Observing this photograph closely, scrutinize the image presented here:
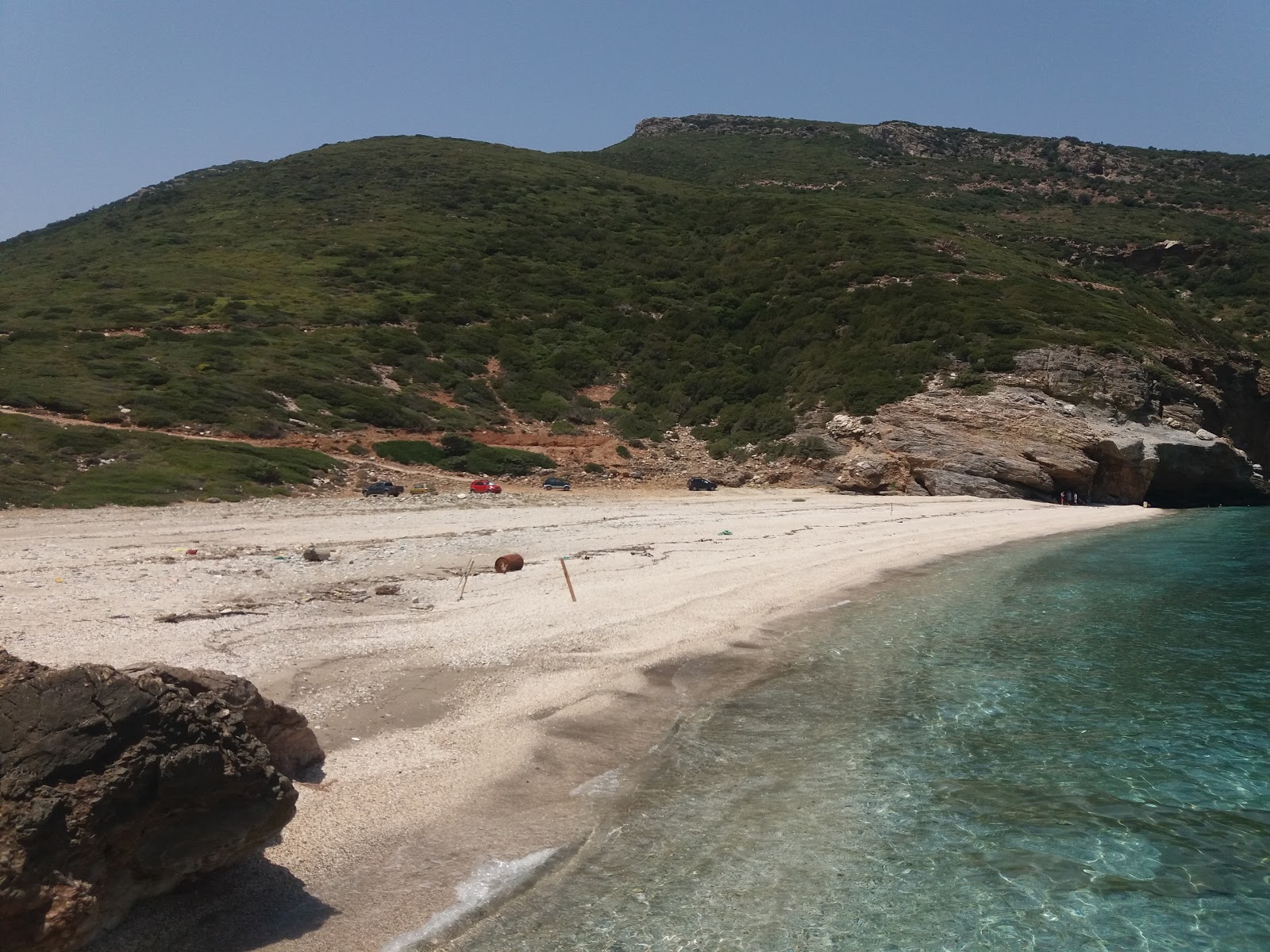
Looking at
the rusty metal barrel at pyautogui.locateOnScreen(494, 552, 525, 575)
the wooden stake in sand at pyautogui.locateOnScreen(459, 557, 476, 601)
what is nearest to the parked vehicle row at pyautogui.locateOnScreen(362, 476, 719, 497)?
the wooden stake in sand at pyautogui.locateOnScreen(459, 557, 476, 601)

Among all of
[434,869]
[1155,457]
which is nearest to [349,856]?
[434,869]

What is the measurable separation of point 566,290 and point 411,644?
52.1 meters

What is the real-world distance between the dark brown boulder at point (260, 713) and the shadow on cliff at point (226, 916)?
2.46 feet

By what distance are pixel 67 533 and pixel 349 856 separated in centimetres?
1593

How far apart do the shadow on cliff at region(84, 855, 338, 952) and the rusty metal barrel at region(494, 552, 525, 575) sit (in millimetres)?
10464

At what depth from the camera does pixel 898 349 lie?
44.3m

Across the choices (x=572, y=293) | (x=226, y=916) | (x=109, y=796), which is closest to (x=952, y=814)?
(x=226, y=916)

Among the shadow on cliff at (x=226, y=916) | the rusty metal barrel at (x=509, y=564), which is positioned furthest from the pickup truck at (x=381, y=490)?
the shadow on cliff at (x=226, y=916)

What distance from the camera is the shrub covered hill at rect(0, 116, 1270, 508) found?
41.0 meters

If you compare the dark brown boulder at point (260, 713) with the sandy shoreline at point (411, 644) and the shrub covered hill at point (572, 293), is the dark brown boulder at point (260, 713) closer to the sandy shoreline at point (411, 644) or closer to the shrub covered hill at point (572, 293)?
the sandy shoreline at point (411, 644)

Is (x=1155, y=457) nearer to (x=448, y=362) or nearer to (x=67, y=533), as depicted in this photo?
(x=448, y=362)

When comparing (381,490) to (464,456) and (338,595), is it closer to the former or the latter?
(464,456)

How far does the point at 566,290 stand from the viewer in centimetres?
6081

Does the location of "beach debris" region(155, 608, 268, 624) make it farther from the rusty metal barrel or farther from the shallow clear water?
the shallow clear water
